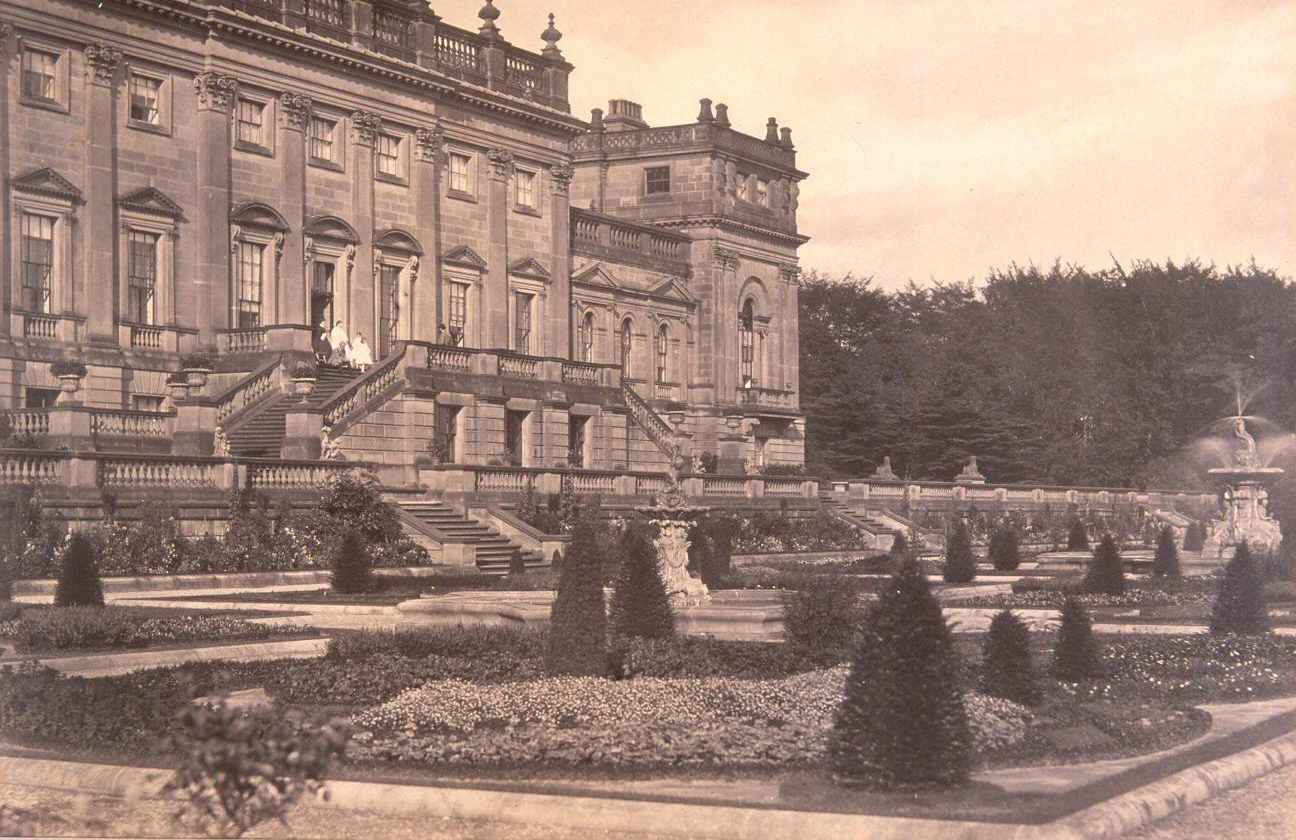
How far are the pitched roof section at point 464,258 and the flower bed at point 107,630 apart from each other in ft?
105

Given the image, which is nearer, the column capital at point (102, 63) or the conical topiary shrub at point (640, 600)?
the conical topiary shrub at point (640, 600)

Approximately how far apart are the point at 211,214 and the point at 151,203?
71.0 inches

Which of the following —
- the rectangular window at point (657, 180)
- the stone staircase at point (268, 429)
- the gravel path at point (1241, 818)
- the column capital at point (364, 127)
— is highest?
the rectangular window at point (657, 180)

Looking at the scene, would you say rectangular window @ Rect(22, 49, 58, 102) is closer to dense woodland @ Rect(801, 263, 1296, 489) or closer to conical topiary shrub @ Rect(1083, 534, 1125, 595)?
conical topiary shrub @ Rect(1083, 534, 1125, 595)

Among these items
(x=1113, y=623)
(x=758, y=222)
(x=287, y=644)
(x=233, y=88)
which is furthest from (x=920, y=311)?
(x=287, y=644)

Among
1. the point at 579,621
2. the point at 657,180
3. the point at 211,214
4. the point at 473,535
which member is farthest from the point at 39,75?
the point at 657,180

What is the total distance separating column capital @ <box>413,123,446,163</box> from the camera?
5519cm

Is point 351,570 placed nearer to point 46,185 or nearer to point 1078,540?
point 46,185

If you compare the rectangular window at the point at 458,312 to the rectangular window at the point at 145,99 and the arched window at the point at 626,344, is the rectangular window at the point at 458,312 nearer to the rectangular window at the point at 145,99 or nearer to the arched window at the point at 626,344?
the arched window at the point at 626,344

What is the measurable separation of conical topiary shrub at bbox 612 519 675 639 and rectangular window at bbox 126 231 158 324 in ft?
90.1

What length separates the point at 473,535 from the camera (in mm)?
42625

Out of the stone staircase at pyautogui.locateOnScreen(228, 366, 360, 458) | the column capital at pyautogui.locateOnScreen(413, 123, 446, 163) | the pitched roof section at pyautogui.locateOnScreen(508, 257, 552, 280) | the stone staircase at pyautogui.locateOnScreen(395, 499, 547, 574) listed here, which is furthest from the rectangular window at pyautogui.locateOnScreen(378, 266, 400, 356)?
the stone staircase at pyautogui.locateOnScreen(395, 499, 547, 574)

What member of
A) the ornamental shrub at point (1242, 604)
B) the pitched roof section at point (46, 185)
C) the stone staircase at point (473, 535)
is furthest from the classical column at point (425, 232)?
the ornamental shrub at point (1242, 604)

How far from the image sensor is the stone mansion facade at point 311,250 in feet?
141
